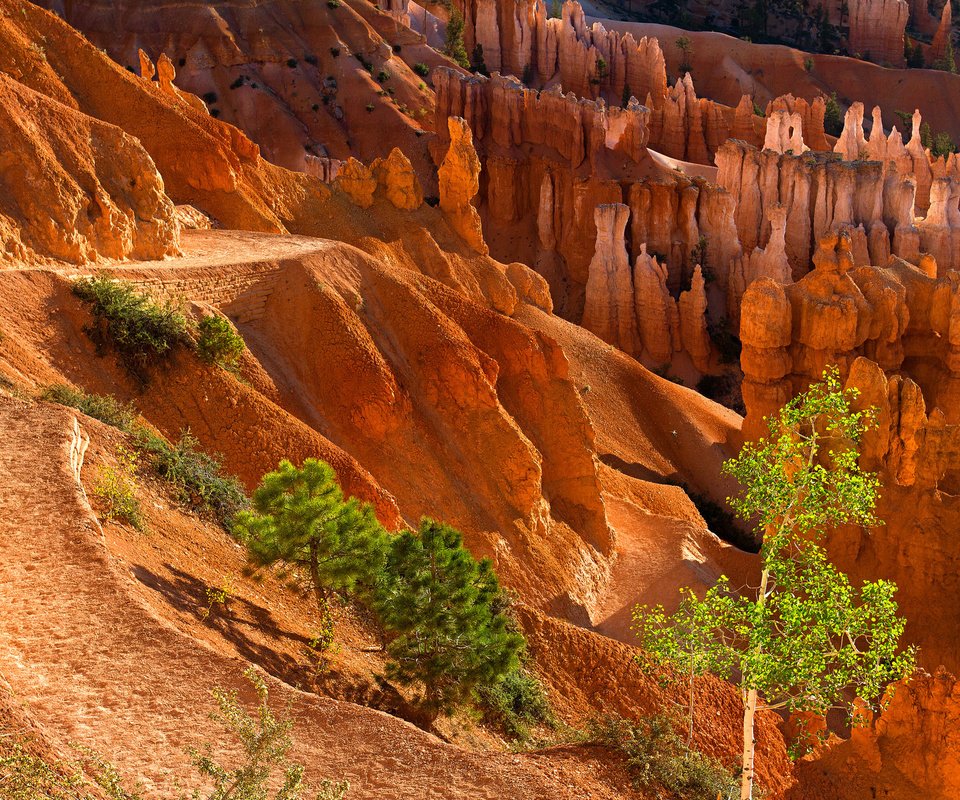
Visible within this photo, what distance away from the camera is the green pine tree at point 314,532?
45.6ft

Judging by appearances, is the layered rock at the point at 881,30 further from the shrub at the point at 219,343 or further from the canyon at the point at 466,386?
the shrub at the point at 219,343

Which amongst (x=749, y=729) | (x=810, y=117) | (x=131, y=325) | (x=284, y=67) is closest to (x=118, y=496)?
(x=131, y=325)

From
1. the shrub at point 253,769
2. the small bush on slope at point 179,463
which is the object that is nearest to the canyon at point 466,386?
the small bush on slope at point 179,463

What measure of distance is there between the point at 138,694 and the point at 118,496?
3.92m

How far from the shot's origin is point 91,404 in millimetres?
16391

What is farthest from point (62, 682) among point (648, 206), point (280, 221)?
point (648, 206)

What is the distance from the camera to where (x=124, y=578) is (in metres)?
11.3

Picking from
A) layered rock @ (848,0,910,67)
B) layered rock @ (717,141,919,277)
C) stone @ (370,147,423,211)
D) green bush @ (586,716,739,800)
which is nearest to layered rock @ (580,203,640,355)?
layered rock @ (717,141,919,277)

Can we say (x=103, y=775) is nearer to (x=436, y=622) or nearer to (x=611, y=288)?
(x=436, y=622)

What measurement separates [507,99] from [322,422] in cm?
3569

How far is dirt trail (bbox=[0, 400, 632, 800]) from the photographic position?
9555 mm

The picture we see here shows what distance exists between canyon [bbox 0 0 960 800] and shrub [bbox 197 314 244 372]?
0.47 m

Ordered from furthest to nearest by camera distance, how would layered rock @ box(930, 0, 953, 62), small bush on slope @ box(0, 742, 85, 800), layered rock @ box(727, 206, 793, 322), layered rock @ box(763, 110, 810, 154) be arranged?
layered rock @ box(930, 0, 953, 62) → layered rock @ box(763, 110, 810, 154) → layered rock @ box(727, 206, 793, 322) → small bush on slope @ box(0, 742, 85, 800)

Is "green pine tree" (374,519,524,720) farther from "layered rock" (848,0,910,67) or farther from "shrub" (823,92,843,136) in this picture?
"layered rock" (848,0,910,67)
